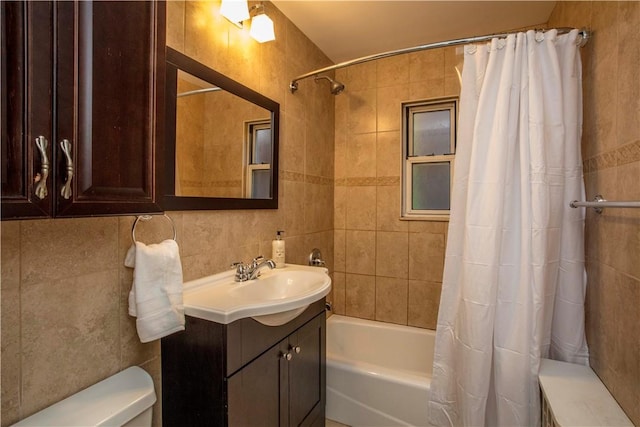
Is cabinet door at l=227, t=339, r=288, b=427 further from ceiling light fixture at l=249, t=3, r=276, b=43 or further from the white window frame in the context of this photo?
ceiling light fixture at l=249, t=3, r=276, b=43

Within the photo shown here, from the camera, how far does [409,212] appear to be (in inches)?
104

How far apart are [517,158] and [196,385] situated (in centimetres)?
165

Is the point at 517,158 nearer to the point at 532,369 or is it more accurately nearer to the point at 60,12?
the point at 532,369

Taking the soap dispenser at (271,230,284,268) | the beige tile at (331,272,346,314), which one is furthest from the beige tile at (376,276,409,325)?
the soap dispenser at (271,230,284,268)

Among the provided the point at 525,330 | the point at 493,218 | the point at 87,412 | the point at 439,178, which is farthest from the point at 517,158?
the point at 87,412

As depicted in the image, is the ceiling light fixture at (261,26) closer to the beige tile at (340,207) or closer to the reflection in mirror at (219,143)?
the reflection in mirror at (219,143)

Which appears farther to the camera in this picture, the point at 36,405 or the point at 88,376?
the point at 88,376

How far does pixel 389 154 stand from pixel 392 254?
0.82 metres

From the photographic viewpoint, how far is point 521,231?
4.68 feet

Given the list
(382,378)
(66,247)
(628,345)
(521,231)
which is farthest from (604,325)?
(66,247)

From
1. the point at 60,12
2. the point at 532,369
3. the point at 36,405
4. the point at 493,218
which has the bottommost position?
the point at 532,369

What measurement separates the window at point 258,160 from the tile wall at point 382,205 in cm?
102

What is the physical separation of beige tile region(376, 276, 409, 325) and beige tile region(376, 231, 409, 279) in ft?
0.19

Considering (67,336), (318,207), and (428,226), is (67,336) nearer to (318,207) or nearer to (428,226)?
(318,207)
